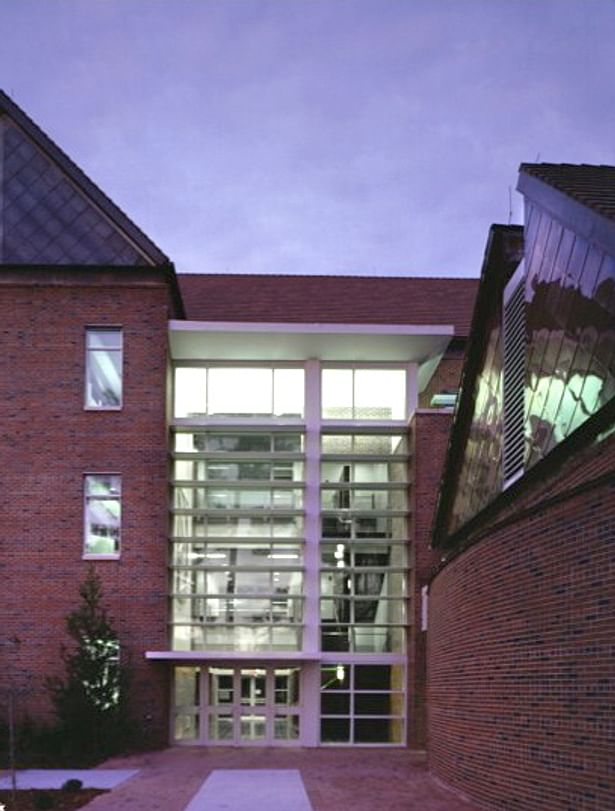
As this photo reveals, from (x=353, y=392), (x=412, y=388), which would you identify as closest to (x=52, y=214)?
(x=353, y=392)

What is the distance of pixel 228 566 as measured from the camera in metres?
26.2

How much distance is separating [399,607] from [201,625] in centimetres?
474

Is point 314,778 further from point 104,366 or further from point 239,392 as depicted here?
point 104,366

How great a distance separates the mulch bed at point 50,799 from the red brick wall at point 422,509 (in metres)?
9.87

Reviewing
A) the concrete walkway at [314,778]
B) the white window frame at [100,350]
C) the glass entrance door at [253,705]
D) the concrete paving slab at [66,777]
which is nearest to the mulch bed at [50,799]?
the concrete walkway at [314,778]

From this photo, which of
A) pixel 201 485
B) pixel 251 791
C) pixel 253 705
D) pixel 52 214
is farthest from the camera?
pixel 201 485

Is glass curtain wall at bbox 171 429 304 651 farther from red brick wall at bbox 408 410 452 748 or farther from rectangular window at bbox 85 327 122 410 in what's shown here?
red brick wall at bbox 408 410 452 748

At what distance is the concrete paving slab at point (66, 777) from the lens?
18.1 metres

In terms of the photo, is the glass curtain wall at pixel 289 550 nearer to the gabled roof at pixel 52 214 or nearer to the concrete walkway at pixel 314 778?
the concrete walkway at pixel 314 778

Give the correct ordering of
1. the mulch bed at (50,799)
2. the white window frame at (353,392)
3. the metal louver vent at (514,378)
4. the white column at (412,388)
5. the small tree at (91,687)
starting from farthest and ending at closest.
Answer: the white column at (412,388) < the white window frame at (353,392) < the small tree at (91,687) < the metal louver vent at (514,378) < the mulch bed at (50,799)

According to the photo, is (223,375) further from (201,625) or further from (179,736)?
(179,736)

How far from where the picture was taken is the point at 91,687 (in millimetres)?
22750

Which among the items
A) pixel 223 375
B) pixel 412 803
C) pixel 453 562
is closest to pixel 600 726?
pixel 412 803

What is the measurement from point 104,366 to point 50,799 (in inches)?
477
